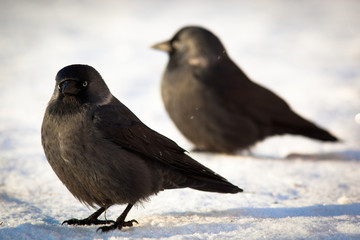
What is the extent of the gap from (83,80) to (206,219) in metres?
1.32

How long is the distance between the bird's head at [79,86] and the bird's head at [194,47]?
2.74 meters

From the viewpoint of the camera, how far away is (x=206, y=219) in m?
3.63

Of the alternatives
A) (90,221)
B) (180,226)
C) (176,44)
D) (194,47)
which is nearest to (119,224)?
(90,221)

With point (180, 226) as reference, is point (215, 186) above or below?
above

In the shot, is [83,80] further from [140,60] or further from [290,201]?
[140,60]

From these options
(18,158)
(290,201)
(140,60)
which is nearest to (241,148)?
(290,201)

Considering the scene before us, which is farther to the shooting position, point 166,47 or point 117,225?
point 166,47

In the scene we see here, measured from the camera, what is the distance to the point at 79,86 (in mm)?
3562

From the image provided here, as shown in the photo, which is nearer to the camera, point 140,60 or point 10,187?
point 10,187

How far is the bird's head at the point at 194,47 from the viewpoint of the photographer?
630cm

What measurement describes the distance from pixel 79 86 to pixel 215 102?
2662 millimetres

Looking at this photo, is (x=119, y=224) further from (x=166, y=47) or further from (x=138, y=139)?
(x=166, y=47)

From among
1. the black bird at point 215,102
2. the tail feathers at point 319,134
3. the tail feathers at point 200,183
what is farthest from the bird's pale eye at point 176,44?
the tail feathers at point 200,183

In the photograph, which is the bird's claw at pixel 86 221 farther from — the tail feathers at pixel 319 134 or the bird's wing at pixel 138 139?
the tail feathers at pixel 319 134
